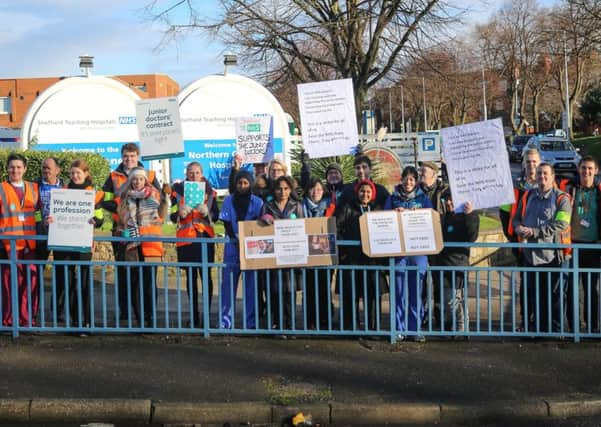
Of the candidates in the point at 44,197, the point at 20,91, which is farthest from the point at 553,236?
the point at 20,91

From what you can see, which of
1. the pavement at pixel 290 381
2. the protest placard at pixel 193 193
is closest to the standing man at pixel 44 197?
the pavement at pixel 290 381

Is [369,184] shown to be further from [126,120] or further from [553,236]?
[126,120]

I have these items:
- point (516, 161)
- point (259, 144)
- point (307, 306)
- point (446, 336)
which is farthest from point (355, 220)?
point (516, 161)

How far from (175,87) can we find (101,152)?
7521 centimetres

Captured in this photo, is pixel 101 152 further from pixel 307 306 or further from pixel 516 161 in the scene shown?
pixel 516 161

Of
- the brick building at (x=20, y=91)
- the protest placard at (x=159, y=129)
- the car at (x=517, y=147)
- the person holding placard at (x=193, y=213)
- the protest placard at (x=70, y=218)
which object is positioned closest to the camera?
the protest placard at (x=70, y=218)

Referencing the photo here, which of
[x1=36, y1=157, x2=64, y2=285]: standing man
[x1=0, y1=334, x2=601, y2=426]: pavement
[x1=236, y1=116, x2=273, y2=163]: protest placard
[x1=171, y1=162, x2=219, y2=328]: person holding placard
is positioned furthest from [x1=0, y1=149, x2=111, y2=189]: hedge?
[x1=0, y1=334, x2=601, y2=426]: pavement

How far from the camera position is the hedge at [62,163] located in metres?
14.8

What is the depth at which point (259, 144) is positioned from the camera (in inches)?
442

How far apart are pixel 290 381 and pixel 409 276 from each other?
1.96 metres

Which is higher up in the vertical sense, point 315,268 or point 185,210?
point 185,210

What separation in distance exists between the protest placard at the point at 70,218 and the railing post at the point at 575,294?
4.82m

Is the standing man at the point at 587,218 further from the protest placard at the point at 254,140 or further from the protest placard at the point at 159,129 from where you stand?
the protest placard at the point at 254,140

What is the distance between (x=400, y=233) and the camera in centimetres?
755
